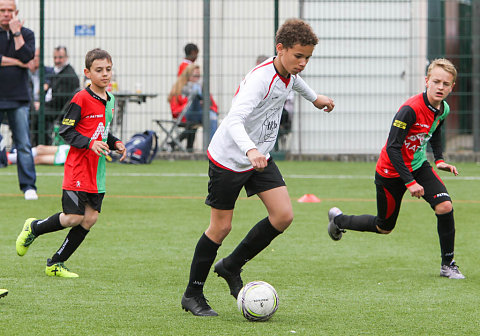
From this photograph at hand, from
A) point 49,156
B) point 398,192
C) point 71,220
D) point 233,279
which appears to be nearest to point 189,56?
point 49,156

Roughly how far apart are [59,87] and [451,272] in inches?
450

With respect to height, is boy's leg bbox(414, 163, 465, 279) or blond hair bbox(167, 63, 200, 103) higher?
blond hair bbox(167, 63, 200, 103)

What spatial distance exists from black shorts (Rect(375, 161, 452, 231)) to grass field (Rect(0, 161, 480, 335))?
36 centimetres

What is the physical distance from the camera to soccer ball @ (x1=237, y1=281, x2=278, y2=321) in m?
4.75

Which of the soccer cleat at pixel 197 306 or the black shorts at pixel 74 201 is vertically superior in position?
the black shorts at pixel 74 201

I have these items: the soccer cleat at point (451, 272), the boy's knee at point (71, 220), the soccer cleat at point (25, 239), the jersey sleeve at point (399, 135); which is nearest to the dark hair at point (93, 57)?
the boy's knee at point (71, 220)

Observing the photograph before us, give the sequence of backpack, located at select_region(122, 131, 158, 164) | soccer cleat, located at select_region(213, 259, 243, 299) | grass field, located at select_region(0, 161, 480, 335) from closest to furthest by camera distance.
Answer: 1. grass field, located at select_region(0, 161, 480, 335)
2. soccer cleat, located at select_region(213, 259, 243, 299)
3. backpack, located at select_region(122, 131, 158, 164)

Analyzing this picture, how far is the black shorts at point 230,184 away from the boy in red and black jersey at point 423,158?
130cm

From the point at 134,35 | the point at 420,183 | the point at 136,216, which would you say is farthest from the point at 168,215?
the point at 134,35

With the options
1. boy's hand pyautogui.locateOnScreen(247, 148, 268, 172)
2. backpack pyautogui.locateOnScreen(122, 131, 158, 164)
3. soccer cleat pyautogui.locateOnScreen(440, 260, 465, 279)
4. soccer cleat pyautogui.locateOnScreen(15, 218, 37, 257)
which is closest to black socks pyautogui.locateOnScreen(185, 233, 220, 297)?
boy's hand pyautogui.locateOnScreen(247, 148, 268, 172)

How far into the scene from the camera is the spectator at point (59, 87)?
16.2m

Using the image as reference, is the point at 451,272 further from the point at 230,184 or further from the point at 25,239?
the point at 25,239

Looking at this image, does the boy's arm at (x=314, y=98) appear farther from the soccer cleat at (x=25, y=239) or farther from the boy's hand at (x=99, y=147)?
the soccer cleat at (x=25, y=239)

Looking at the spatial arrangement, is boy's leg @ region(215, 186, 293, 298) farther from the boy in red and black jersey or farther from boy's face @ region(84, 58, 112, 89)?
Answer: boy's face @ region(84, 58, 112, 89)
